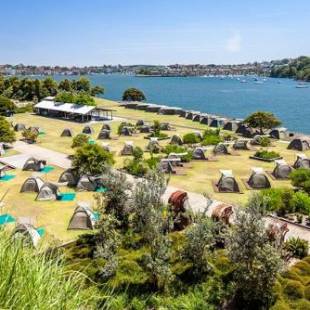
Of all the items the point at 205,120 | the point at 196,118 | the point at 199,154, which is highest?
the point at 199,154

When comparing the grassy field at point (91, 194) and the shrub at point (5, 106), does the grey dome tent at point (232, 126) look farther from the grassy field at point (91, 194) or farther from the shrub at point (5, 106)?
the shrub at point (5, 106)

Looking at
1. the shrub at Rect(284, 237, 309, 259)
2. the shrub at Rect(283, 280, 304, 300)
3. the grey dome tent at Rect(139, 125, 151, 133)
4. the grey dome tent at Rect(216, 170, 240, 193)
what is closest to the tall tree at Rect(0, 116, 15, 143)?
the grey dome tent at Rect(139, 125, 151, 133)

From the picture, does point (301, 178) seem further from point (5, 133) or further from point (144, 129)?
point (5, 133)

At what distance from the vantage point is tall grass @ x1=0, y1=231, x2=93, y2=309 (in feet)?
15.7

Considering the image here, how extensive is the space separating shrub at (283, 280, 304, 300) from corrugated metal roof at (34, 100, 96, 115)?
175ft

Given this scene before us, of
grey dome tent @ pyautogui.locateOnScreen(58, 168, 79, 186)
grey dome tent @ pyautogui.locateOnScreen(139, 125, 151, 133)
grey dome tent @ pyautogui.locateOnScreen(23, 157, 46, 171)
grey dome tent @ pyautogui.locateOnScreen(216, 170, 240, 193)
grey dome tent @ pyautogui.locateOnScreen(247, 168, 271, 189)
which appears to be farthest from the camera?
grey dome tent @ pyautogui.locateOnScreen(139, 125, 151, 133)

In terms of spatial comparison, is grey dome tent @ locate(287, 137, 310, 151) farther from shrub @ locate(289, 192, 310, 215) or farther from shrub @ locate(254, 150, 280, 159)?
shrub @ locate(289, 192, 310, 215)

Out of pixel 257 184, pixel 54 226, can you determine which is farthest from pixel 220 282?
pixel 257 184

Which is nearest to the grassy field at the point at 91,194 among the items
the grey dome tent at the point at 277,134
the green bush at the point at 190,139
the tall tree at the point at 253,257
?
the green bush at the point at 190,139

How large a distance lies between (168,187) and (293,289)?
56.4ft

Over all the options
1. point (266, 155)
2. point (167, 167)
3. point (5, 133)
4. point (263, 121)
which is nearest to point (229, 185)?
point (167, 167)

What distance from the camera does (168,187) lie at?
105ft

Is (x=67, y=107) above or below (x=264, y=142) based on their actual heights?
above

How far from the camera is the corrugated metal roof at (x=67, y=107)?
217 feet
